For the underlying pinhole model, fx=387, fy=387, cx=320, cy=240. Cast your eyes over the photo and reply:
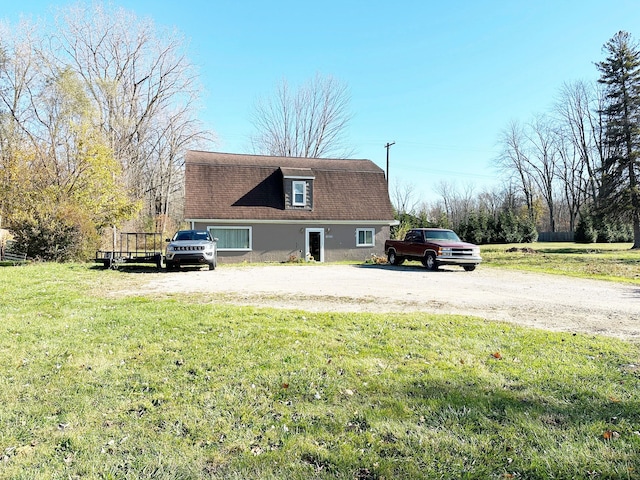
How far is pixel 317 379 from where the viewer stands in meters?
4.06

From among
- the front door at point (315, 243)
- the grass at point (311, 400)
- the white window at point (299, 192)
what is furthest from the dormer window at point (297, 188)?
the grass at point (311, 400)

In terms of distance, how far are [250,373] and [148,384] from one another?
102 cm

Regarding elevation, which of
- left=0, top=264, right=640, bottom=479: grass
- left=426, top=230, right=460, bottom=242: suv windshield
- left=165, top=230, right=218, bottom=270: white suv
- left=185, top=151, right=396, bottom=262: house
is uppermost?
left=185, top=151, right=396, bottom=262: house

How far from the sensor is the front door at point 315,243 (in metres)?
24.4

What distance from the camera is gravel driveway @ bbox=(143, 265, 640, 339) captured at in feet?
23.2

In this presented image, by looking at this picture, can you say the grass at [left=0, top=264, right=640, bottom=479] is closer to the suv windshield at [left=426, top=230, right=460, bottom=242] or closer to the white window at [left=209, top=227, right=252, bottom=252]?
the suv windshield at [left=426, top=230, right=460, bottom=242]

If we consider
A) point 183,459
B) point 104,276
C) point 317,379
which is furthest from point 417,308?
point 104,276

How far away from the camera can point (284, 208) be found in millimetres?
24250

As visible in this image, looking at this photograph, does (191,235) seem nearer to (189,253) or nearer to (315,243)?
(189,253)

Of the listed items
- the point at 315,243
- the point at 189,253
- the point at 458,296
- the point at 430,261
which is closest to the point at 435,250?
the point at 430,261

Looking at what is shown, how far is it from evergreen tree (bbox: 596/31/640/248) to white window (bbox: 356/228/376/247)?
20.1m

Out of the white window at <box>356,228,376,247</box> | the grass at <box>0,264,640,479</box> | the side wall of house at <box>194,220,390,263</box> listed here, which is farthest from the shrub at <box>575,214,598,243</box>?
the grass at <box>0,264,640,479</box>

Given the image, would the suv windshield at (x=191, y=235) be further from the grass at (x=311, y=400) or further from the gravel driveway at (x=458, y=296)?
the grass at (x=311, y=400)

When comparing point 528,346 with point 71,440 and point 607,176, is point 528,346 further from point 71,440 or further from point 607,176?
point 607,176
